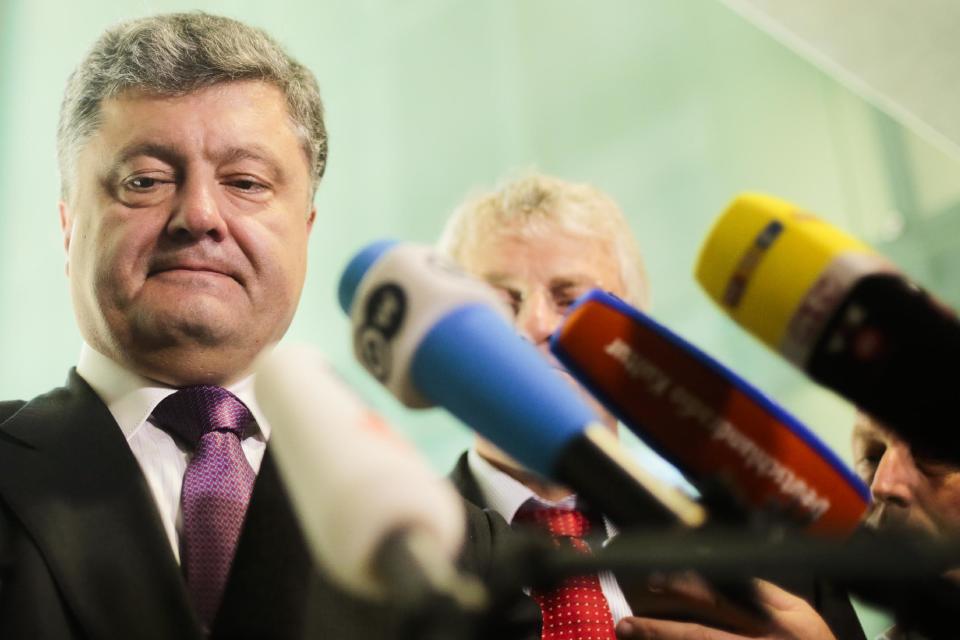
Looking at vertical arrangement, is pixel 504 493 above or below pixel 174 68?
below

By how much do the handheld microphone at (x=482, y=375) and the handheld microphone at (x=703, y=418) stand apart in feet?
0.15

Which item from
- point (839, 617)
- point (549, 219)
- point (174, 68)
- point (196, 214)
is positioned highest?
point (174, 68)

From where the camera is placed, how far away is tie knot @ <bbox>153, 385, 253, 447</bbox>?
90 centimetres

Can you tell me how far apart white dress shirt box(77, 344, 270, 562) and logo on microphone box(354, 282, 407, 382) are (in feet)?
1.19

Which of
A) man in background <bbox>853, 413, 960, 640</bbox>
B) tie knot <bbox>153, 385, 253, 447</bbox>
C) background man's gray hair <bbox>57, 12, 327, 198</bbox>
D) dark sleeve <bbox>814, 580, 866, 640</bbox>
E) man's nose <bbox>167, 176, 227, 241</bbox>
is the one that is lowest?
dark sleeve <bbox>814, 580, 866, 640</bbox>

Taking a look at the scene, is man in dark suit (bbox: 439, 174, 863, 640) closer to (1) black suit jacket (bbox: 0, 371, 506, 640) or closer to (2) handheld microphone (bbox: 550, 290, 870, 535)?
(1) black suit jacket (bbox: 0, 371, 506, 640)

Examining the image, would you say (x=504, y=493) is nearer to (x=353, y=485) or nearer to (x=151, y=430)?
(x=151, y=430)

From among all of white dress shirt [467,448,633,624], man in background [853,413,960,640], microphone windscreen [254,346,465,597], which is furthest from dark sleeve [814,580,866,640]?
microphone windscreen [254,346,465,597]

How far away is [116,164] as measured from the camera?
0.97m

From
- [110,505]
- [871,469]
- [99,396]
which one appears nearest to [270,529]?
[110,505]

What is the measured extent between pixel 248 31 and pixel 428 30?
5.30 feet

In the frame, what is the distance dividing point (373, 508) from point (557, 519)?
0.83 m

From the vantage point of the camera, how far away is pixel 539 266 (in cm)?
148

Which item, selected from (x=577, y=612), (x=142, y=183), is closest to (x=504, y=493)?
(x=577, y=612)
